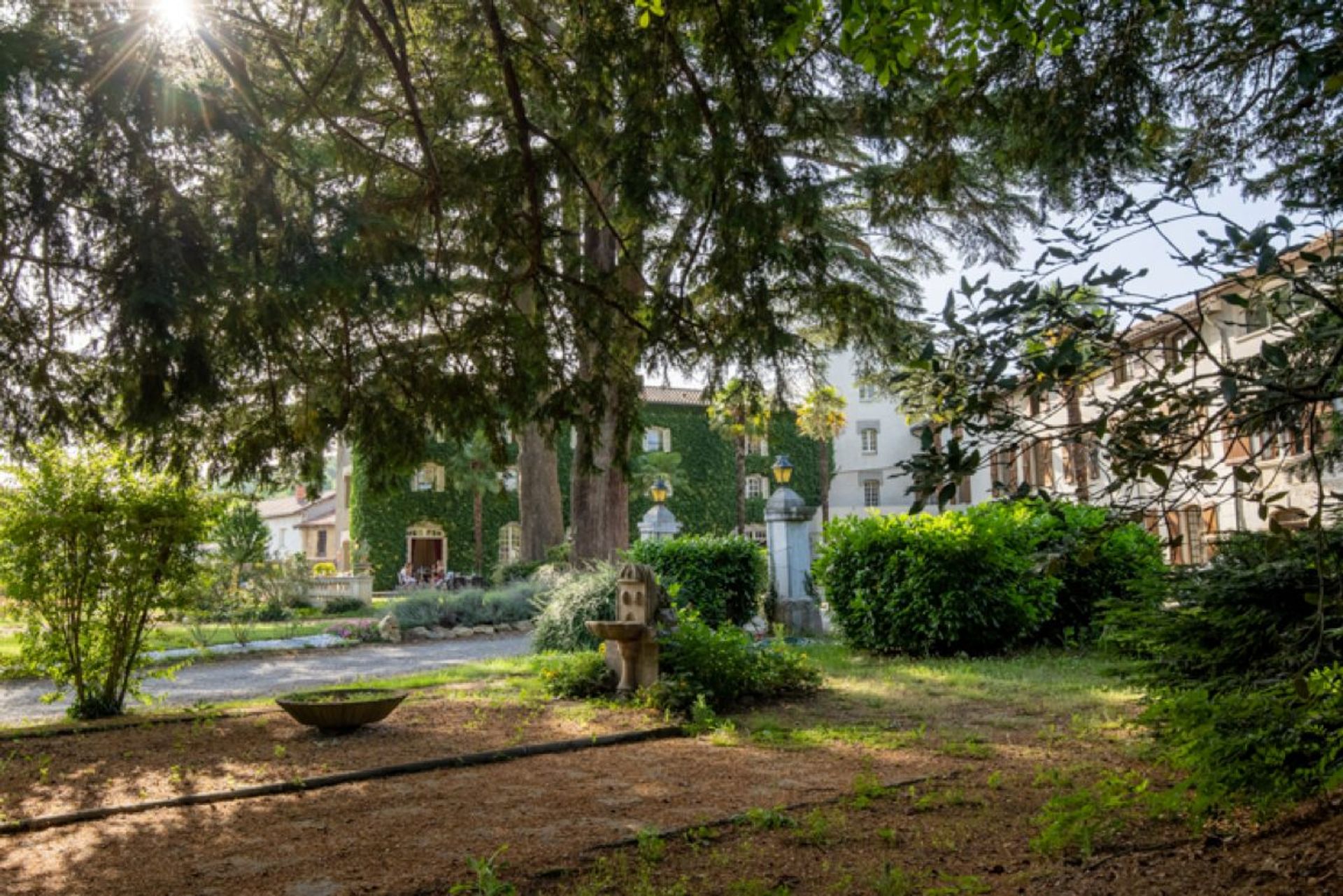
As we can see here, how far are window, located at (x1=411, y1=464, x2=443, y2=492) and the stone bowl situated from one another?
25.5 metres

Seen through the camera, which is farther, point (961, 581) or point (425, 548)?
point (425, 548)

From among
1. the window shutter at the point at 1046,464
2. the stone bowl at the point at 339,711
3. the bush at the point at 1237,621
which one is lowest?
the stone bowl at the point at 339,711

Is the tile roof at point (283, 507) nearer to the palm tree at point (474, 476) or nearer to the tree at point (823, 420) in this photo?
the palm tree at point (474, 476)

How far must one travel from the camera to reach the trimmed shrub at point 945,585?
399 inches

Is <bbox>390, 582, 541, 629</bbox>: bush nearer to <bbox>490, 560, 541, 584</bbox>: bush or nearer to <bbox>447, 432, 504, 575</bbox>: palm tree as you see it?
<bbox>490, 560, 541, 584</bbox>: bush

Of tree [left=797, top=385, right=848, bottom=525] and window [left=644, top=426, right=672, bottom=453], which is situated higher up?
window [left=644, top=426, right=672, bottom=453]

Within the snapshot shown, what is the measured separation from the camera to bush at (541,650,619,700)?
817cm

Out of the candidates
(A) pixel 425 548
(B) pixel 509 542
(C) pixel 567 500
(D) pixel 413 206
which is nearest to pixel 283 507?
(A) pixel 425 548

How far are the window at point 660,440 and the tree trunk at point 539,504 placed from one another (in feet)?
47.2

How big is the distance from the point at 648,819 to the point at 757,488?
3536 centimetres

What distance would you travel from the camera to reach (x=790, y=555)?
14188mm

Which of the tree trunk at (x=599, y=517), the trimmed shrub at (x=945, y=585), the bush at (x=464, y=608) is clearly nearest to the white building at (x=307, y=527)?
the bush at (x=464, y=608)

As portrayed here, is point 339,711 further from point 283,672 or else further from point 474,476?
point 474,476

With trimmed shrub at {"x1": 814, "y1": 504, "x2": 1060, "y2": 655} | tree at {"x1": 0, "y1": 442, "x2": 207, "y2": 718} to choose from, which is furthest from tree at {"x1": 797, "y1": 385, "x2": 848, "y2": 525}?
tree at {"x1": 0, "y1": 442, "x2": 207, "y2": 718}
